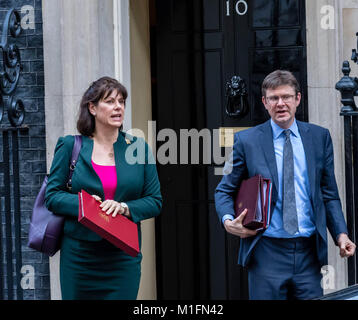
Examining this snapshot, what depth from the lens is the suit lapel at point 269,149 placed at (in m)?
4.05

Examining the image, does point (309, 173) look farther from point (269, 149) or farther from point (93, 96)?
point (93, 96)

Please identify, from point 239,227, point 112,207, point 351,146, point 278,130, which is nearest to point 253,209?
point 239,227

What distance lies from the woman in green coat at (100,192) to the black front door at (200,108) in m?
2.24

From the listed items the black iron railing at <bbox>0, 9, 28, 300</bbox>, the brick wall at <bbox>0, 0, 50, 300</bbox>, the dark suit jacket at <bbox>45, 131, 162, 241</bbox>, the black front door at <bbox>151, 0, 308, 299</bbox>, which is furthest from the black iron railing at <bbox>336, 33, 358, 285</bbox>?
the brick wall at <bbox>0, 0, 50, 300</bbox>

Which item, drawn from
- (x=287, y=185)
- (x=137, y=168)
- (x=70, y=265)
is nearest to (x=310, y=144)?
(x=287, y=185)

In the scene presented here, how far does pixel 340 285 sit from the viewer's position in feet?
18.6

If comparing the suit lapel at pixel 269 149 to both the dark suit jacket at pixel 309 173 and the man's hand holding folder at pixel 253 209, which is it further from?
the man's hand holding folder at pixel 253 209

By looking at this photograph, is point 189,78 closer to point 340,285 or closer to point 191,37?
point 191,37

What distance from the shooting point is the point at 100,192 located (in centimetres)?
405

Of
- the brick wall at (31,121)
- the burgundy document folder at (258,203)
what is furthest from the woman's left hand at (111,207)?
the brick wall at (31,121)

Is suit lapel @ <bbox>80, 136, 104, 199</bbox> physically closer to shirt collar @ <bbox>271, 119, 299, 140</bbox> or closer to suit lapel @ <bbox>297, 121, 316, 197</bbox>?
shirt collar @ <bbox>271, 119, 299, 140</bbox>

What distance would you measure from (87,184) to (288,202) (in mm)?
1162

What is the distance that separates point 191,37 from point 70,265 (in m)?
3.00

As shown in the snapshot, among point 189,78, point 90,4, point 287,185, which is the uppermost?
point 90,4
